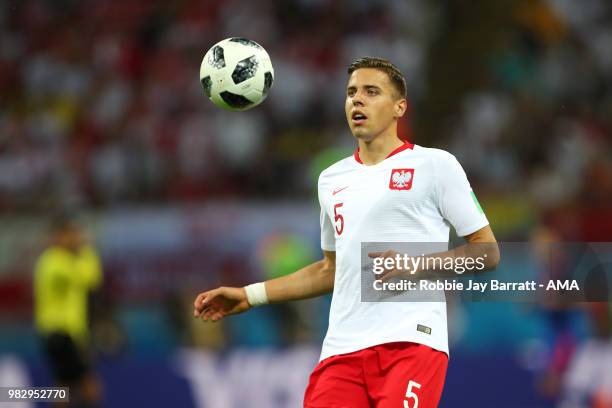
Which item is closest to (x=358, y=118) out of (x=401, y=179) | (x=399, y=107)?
(x=399, y=107)

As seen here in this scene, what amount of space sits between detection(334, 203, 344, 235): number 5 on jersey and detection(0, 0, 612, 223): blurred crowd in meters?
7.24

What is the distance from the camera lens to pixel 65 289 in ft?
33.6

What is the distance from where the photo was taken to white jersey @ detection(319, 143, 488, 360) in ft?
15.9

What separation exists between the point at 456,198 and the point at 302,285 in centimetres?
89

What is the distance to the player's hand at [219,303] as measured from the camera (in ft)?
16.7

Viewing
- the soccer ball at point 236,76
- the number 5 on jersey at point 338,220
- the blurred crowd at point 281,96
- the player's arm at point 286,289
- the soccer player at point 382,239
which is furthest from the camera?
the blurred crowd at point 281,96

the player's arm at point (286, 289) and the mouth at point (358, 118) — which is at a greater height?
the mouth at point (358, 118)

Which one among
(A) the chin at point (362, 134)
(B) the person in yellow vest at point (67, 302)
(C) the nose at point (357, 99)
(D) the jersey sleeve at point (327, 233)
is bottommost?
(B) the person in yellow vest at point (67, 302)

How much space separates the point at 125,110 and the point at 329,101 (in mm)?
2555

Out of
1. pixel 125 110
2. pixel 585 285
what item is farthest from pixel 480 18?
pixel 585 285

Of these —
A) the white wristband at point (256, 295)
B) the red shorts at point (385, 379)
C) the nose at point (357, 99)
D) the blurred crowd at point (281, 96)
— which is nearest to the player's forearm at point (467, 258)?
the red shorts at point (385, 379)

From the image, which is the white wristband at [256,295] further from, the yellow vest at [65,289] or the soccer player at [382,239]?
the yellow vest at [65,289]

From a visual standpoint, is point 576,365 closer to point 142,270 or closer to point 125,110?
point 142,270

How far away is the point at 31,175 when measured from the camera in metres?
13.6
